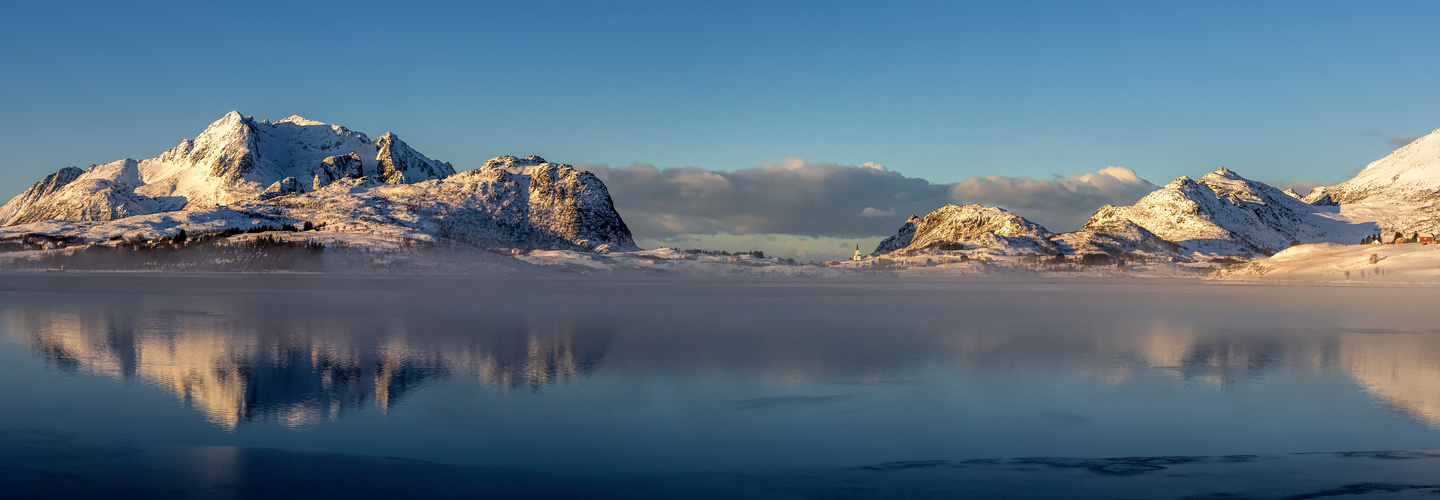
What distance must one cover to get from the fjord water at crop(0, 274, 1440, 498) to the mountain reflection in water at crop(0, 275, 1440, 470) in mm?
145

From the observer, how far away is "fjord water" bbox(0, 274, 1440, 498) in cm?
2316

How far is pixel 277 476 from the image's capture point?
19.3 meters

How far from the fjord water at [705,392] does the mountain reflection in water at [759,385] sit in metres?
0.14

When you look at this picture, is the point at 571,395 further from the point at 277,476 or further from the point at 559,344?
the point at 559,344

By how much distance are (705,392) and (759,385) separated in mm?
2837

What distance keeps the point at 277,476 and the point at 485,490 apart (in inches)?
197

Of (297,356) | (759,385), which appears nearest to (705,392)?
(759,385)

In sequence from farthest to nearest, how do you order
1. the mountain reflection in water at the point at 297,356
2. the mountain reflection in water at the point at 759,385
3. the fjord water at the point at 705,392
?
the mountain reflection in water at the point at 297,356 → the mountain reflection in water at the point at 759,385 → the fjord water at the point at 705,392

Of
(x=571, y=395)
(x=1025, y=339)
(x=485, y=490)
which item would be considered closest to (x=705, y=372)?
(x=571, y=395)

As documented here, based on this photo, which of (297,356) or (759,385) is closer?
(759,385)

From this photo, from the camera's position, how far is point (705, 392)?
31.9 meters

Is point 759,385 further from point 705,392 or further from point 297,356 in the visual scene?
point 297,356

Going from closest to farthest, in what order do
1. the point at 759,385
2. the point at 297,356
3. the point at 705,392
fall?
1. the point at 705,392
2. the point at 759,385
3. the point at 297,356

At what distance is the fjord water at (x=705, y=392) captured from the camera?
23156 mm
